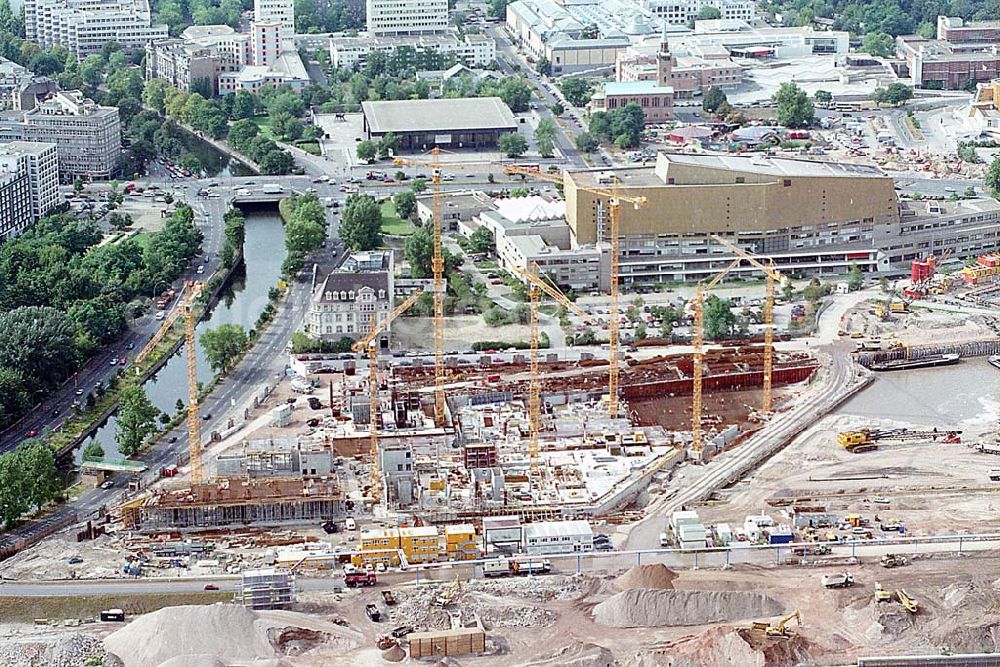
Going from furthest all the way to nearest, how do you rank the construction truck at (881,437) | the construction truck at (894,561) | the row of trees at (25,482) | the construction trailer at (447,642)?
the construction truck at (881,437), the row of trees at (25,482), the construction truck at (894,561), the construction trailer at (447,642)

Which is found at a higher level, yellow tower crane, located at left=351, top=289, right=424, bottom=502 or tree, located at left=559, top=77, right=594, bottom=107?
tree, located at left=559, top=77, right=594, bottom=107

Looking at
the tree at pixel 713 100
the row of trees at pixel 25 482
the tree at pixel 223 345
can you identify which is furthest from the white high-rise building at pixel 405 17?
the row of trees at pixel 25 482

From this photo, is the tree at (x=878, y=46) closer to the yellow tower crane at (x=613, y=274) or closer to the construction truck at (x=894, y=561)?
the yellow tower crane at (x=613, y=274)

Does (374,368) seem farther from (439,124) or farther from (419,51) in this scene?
(419,51)

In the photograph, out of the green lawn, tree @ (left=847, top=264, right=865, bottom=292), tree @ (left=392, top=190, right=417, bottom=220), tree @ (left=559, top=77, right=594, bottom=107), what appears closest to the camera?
tree @ (left=847, top=264, right=865, bottom=292)

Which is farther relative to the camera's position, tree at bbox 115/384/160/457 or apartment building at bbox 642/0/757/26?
apartment building at bbox 642/0/757/26

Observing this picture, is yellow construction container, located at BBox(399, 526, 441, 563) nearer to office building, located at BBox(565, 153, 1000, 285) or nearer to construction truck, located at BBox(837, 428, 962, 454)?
construction truck, located at BBox(837, 428, 962, 454)

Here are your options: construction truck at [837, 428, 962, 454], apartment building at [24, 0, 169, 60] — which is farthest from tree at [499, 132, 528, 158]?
construction truck at [837, 428, 962, 454]
